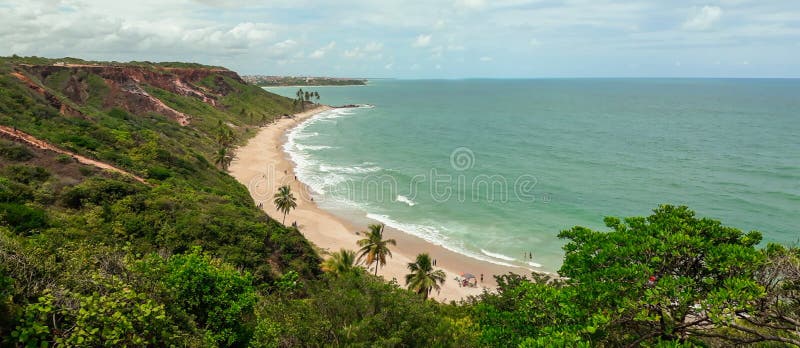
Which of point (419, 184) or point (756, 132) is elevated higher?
point (756, 132)

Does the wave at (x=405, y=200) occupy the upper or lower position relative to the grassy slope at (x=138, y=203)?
lower

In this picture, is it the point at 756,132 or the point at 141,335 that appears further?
the point at 756,132

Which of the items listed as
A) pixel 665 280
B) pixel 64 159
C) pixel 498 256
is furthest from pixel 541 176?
pixel 665 280

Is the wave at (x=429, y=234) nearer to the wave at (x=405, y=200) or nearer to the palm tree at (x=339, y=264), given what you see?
the wave at (x=405, y=200)

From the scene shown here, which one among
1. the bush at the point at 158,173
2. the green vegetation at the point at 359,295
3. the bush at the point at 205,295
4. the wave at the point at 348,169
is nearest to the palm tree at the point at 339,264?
the green vegetation at the point at 359,295

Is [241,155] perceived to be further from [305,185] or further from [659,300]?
[659,300]

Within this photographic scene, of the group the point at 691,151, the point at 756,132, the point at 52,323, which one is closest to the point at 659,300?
the point at 52,323
